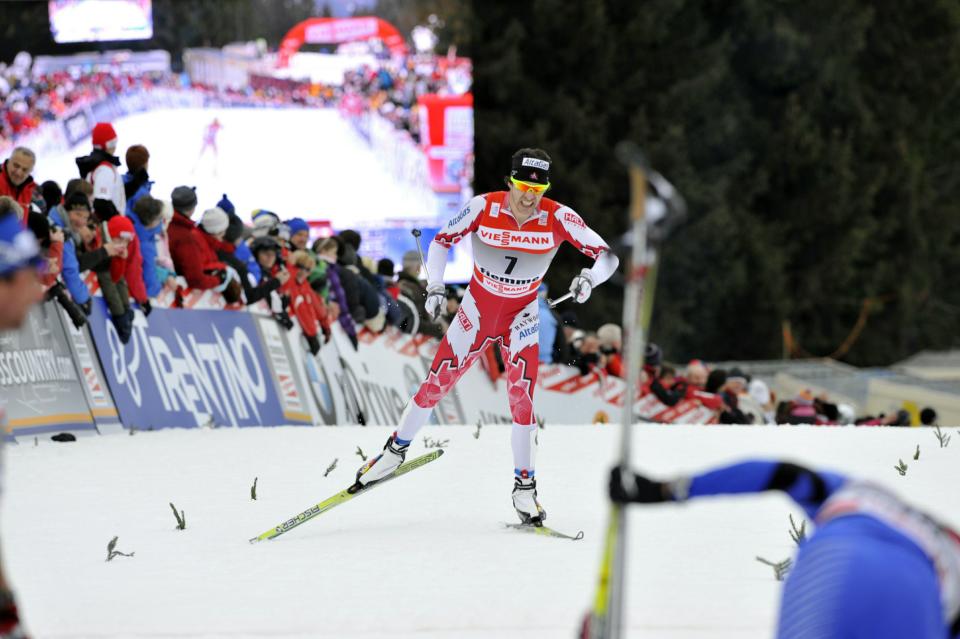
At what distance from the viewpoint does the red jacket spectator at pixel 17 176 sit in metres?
10.0

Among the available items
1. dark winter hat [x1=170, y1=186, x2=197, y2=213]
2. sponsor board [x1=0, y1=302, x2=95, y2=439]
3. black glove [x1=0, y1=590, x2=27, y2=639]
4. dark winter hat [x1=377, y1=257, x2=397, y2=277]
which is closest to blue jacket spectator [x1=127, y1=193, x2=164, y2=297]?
dark winter hat [x1=170, y1=186, x2=197, y2=213]

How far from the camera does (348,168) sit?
19.6 m

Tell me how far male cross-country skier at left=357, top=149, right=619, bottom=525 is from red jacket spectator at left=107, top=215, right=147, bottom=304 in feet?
12.2

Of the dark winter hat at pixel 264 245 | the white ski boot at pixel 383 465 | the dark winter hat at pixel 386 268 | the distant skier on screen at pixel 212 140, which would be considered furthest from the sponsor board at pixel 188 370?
the distant skier on screen at pixel 212 140

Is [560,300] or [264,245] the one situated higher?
[560,300]

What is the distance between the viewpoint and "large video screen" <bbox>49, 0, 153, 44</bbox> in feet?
63.9

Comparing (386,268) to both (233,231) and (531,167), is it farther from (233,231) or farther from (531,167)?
(531,167)

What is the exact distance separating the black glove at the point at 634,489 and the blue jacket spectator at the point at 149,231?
785 centimetres

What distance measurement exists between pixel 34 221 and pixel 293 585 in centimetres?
478

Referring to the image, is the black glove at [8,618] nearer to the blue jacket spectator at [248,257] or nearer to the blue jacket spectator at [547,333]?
the blue jacket spectator at [248,257]

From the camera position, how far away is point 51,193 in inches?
419

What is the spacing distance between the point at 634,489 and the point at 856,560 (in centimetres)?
71

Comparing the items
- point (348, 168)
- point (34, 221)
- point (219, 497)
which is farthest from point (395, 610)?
point (348, 168)

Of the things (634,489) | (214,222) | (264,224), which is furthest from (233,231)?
(634,489)
